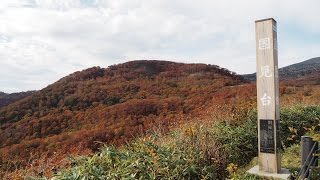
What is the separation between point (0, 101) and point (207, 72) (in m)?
36.6

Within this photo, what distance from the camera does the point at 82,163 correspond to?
496cm

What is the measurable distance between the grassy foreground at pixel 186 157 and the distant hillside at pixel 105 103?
364 inches

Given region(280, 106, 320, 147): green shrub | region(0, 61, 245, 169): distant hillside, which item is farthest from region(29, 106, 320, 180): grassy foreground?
region(0, 61, 245, 169): distant hillside

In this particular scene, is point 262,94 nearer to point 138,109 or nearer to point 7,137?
point 138,109

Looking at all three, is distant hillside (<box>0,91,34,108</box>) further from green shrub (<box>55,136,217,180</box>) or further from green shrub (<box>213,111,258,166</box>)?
green shrub (<box>55,136,217,180</box>)

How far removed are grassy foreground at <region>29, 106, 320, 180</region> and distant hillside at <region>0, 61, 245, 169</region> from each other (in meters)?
9.24

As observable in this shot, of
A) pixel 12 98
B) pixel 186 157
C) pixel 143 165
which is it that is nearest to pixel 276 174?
pixel 186 157

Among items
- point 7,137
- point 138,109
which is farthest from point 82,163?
point 7,137

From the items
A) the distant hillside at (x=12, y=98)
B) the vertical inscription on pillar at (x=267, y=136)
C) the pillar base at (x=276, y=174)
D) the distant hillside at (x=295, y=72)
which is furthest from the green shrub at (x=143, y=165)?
the distant hillside at (x=12, y=98)

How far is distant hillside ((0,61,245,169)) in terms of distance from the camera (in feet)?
63.5

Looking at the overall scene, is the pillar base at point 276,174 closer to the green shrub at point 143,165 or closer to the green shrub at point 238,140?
the green shrub at point 143,165

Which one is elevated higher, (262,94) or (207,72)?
(207,72)

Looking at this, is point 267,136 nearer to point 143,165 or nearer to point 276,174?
point 276,174

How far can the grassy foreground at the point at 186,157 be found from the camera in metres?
4.71
